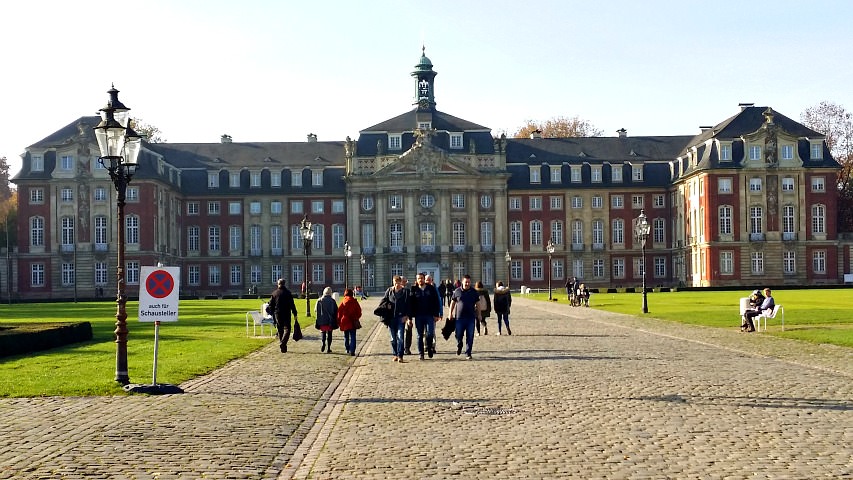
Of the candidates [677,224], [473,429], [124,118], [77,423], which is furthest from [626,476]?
[677,224]

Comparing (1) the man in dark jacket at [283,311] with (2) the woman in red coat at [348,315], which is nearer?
(2) the woman in red coat at [348,315]

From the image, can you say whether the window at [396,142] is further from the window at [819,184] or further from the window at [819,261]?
the window at [819,261]

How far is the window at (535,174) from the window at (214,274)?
27830 millimetres

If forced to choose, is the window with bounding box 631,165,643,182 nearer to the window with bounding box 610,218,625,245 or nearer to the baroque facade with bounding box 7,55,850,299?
the baroque facade with bounding box 7,55,850,299

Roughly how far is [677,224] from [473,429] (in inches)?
3278

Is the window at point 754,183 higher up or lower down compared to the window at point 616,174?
lower down

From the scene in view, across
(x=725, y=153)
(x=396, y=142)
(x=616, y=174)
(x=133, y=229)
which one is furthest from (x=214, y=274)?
(x=725, y=153)

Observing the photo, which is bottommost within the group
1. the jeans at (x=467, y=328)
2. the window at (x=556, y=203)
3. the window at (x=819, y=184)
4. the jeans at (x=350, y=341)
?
the jeans at (x=350, y=341)

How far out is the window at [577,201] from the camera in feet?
309

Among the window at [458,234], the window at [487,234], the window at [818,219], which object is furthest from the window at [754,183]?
the window at [458,234]

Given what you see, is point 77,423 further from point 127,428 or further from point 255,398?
point 255,398

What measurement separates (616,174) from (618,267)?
7.91 m

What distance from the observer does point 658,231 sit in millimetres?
94125

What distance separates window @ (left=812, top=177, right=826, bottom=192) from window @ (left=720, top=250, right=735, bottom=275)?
327 inches
